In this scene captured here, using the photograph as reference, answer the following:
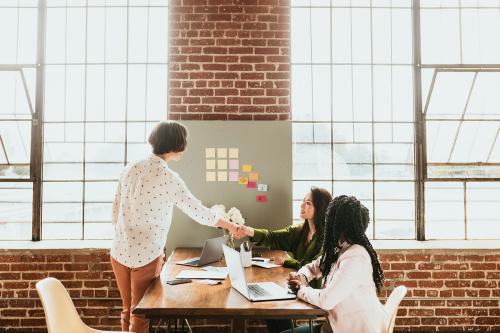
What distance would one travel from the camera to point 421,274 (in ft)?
12.6

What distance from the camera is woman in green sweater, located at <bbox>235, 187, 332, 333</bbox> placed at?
3.02 metres

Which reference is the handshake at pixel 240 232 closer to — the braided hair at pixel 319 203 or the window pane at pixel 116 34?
the braided hair at pixel 319 203

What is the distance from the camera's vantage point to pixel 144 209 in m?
2.64

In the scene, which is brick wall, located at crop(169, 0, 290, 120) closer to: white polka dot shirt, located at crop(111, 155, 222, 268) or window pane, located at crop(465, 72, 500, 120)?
white polka dot shirt, located at crop(111, 155, 222, 268)

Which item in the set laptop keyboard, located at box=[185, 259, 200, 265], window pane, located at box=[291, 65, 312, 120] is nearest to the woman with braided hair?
laptop keyboard, located at box=[185, 259, 200, 265]

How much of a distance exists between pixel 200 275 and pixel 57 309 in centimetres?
86

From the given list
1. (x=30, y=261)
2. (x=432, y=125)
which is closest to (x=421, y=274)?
(x=432, y=125)

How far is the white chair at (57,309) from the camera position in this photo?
209cm

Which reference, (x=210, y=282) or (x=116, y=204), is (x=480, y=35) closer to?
(x=210, y=282)

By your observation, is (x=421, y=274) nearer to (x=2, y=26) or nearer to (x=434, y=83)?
(x=434, y=83)

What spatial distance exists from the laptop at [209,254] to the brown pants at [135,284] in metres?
0.41

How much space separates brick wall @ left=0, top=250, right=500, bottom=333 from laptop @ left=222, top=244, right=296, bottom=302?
157 centimetres

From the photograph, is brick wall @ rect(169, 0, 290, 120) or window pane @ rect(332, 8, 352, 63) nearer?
brick wall @ rect(169, 0, 290, 120)

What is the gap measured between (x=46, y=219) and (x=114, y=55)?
5.69ft
